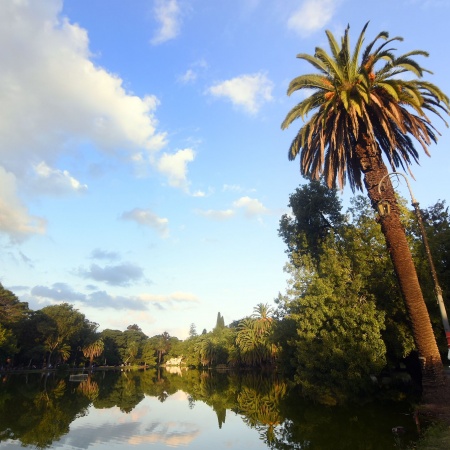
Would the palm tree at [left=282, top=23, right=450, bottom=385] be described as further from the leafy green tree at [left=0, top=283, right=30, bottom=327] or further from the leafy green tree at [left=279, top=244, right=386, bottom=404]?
the leafy green tree at [left=0, top=283, right=30, bottom=327]

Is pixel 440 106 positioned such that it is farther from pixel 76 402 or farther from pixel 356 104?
pixel 76 402

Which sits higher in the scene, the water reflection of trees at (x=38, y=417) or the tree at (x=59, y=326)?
the tree at (x=59, y=326)

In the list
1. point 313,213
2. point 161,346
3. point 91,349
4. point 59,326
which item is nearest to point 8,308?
point 59,326

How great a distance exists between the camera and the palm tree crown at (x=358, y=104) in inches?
793

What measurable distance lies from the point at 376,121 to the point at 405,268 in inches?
338

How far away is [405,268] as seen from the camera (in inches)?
786

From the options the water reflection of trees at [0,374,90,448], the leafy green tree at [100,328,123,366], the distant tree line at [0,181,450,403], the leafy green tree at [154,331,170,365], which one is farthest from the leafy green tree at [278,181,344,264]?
the leafy green tree at [154,331,170,365]

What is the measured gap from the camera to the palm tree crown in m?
20.1

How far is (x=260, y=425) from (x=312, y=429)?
3.93m

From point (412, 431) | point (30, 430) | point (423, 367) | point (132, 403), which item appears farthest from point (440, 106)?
point (132, 403)

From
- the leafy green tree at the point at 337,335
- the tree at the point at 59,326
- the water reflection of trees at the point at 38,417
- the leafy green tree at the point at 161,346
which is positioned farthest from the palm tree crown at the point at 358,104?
the leafy green tree at the point at 161,346

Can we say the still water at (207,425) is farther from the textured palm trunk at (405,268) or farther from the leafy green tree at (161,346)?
the leafy green tree at (161,346)

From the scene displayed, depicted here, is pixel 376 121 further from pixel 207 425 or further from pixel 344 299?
pixel 207 425

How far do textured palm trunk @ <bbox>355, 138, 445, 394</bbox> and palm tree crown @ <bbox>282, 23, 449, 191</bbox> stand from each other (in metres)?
0.68
